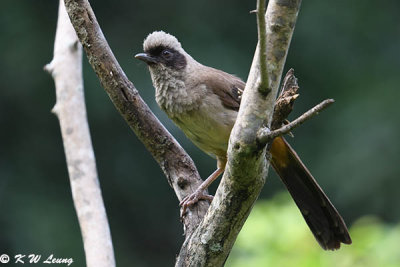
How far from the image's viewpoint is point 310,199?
4758 mm

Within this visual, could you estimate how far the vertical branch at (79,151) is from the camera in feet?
14.5

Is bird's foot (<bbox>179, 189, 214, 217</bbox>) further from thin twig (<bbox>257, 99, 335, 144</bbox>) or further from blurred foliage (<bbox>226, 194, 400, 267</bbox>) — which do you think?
thin twig (<bbox>257, 99, 335, 144</bbox>)

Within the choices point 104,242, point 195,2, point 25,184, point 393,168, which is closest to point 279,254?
point 104,242

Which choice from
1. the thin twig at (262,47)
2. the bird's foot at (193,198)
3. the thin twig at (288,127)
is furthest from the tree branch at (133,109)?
the thin twig at (262,47)

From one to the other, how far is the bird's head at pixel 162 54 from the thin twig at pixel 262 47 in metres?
1.72

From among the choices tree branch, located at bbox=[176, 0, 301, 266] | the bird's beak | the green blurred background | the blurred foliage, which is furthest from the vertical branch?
the green blurred background

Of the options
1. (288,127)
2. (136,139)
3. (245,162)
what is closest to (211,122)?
(245,162)

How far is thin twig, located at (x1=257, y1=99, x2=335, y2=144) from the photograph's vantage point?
9.82 feet

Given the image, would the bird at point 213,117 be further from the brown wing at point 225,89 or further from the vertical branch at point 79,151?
the vertical branch at point 79,151

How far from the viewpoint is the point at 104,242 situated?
441 centimetres

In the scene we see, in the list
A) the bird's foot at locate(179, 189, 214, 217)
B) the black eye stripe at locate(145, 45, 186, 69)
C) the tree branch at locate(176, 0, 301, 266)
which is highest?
the black eye stripe at locate(145, 45, 186, 69)

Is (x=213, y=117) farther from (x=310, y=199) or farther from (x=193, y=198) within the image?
(x=310, y=199)

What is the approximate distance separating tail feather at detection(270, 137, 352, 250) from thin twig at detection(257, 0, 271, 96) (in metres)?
1.56

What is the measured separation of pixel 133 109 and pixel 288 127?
5.08ft
